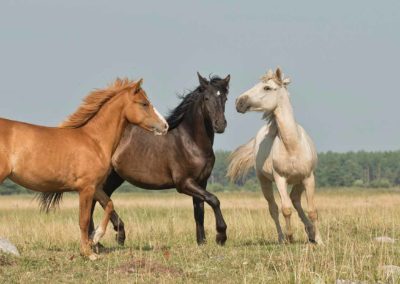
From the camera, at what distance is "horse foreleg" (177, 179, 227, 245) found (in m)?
11.9

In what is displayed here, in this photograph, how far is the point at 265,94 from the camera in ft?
40.7

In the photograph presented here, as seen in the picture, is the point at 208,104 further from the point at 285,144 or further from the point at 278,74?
the point at 285,144

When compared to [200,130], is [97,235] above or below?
below

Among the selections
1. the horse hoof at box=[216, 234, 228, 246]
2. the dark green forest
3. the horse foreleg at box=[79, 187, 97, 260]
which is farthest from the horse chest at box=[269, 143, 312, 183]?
the dark green forest

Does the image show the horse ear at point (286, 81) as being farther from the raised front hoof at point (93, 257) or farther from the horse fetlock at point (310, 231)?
the raised front hoof at point (93, 257)

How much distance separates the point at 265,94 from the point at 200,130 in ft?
4.04

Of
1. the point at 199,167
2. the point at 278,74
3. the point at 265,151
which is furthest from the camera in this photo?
the point at 265,151

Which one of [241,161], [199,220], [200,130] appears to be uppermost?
[200,130]

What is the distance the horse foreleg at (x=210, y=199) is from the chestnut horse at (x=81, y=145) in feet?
6.15

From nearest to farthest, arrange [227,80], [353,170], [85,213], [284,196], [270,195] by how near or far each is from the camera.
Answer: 1. [85,213]
2. [284,196]
3. [227,80]
4. [270,195]
5. [353,170]

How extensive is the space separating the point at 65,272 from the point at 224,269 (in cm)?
183

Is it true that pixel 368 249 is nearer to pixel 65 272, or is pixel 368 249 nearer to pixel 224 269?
pixel 224 269

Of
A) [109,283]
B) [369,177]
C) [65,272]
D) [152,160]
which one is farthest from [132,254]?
[369,177]

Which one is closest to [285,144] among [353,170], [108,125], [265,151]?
[265,151]
